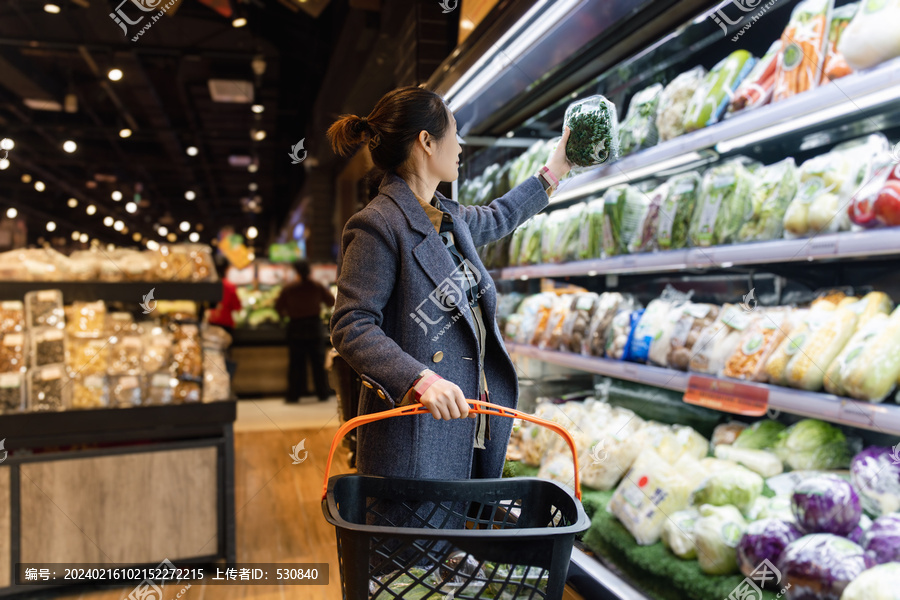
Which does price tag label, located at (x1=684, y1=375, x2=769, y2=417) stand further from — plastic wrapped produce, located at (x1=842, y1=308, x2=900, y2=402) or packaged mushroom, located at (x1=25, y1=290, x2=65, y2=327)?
packaged mushroom, located at (x1=25, y1=290, x2=65, y2=327)

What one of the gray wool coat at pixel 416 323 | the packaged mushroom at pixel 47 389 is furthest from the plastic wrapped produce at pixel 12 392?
the gray wool coat at pixel 416 323

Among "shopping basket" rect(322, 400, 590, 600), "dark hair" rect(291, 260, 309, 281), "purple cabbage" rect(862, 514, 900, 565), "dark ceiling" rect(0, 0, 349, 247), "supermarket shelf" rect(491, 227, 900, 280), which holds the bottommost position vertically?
"purple cabbage" rect(862, 514, 900, 565)

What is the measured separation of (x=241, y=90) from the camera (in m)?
8.17

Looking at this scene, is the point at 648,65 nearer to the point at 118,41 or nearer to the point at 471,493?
the point at 471,493

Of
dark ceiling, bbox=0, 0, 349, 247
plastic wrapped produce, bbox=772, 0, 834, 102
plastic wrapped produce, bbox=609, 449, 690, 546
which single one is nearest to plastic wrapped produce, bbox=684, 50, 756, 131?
plastic wrapped produce, bbox=772, 0, 834, 102

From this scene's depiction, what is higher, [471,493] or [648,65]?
[648,65]

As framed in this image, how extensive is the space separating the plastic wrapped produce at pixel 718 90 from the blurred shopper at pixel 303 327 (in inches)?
234

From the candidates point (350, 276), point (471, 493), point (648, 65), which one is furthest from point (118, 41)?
point (471, 493)

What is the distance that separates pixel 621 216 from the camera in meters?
2.35

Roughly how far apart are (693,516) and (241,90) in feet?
25.9

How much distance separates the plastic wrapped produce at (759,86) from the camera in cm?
174

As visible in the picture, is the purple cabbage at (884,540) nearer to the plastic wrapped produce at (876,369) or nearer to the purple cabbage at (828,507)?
the purple cabbage at (828,507)

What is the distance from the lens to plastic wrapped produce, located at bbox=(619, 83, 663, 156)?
7.13 ft

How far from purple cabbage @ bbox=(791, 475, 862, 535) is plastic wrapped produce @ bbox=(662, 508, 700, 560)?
305 millimetres
